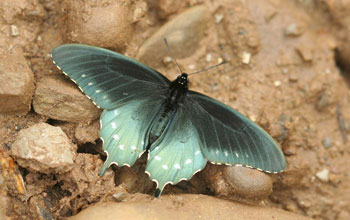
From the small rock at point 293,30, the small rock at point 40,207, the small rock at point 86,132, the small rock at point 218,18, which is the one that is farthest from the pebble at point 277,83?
the small rock at point 40,207

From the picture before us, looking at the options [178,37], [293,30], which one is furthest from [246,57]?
[178,37]

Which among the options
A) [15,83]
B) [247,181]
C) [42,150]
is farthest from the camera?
[247,181]

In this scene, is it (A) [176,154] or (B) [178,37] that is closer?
(A) [176,154]

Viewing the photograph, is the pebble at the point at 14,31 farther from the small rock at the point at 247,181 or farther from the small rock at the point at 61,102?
the small rock at the point at 247,181

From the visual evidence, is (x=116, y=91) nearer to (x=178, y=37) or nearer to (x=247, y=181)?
(x=178, y=37)

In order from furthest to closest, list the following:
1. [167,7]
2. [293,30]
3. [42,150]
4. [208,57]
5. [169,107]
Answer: [293,30], [208,57], [167,7], [169,107], [42,150]

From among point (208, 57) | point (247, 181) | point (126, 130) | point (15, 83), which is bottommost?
point (247, 181)

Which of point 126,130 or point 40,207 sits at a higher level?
point 126,130
